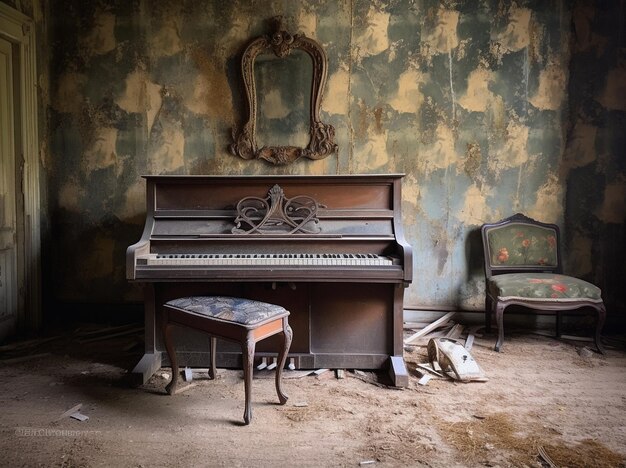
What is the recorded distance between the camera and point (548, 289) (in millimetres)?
3518

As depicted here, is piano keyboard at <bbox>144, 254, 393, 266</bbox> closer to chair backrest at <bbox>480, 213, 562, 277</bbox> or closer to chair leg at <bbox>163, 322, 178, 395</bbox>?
chair leg at <bbox>163, 322, 178, 395</bbox>

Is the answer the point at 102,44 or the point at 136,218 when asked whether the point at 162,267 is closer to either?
the point at 136,218

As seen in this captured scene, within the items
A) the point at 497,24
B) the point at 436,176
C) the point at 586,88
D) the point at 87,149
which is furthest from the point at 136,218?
the point at 586,88

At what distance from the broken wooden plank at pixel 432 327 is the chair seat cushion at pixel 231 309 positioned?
1.62 metres

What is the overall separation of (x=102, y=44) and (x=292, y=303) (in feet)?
10.2

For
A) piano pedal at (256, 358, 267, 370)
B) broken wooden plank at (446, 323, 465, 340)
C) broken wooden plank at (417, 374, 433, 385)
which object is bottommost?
broken wooden plank at (417, 374, 433, 385)

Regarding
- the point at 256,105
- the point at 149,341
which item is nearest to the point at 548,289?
the point at 256,105

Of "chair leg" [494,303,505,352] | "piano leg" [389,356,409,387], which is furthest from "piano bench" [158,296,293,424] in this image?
"chair leg" [494,303,505,352]

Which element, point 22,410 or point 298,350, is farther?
point 298,350

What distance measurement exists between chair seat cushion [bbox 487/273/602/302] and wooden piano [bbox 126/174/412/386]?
3.63 ft

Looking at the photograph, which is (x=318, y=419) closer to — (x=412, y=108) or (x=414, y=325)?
(x=414, y=325)

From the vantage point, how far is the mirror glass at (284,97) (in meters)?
4.10

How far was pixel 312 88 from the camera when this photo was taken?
161 inches

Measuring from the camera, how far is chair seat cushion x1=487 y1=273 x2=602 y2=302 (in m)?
3.51
